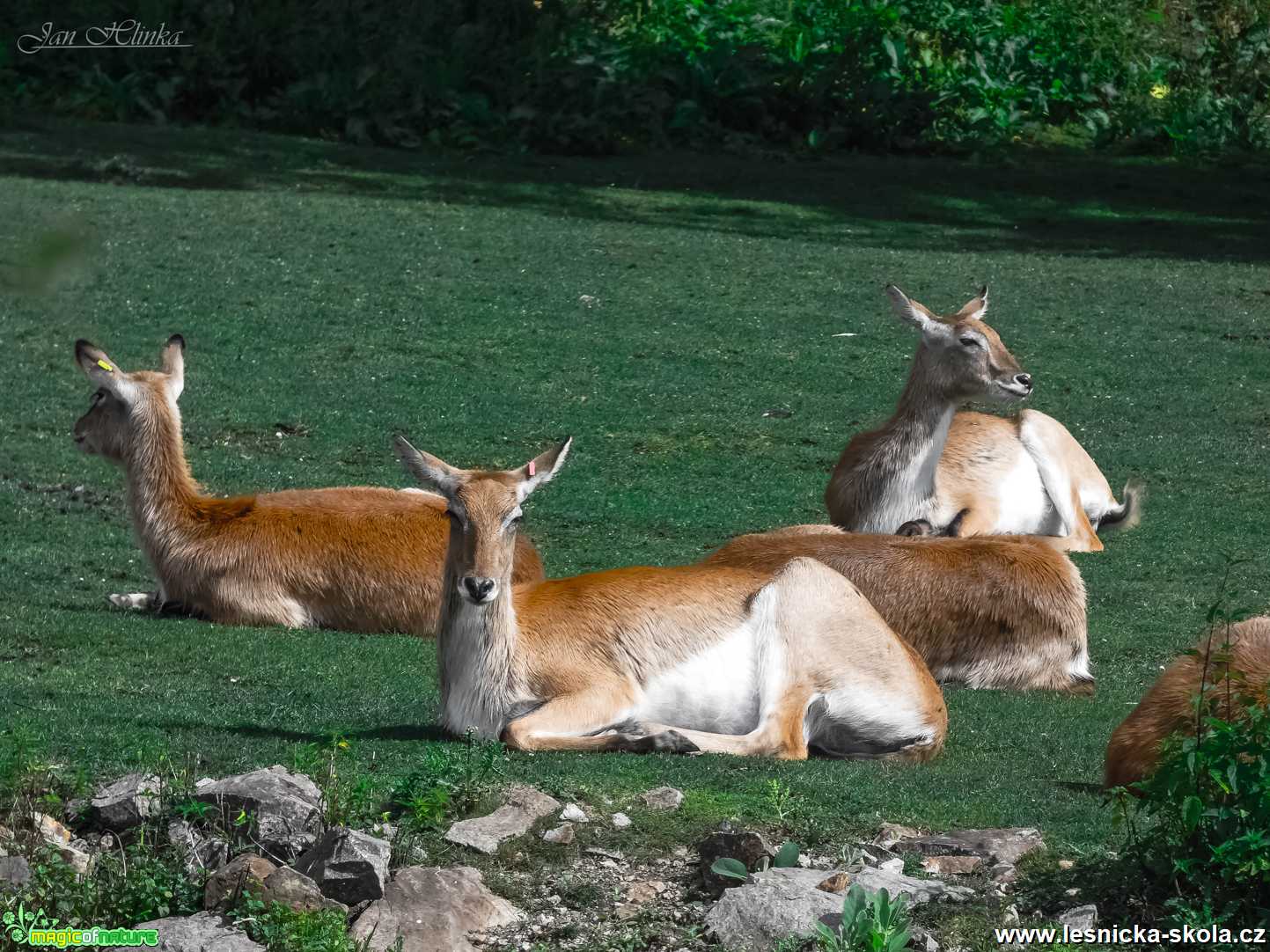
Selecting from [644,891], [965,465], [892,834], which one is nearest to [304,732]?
[644,891]

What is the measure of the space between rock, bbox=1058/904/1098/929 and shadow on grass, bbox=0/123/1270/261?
13.4 metres

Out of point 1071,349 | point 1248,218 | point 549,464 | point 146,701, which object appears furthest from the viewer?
point 1248,218

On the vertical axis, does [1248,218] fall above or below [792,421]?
above

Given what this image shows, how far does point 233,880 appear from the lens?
205 inches

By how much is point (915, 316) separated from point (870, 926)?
683 cm

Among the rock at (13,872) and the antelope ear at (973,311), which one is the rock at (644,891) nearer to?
the rock at (13,872)

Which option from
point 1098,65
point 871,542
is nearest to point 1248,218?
point 1098,65

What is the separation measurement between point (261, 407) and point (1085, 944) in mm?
8914

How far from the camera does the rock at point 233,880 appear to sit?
5.18 metres

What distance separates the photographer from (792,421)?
43.4ft

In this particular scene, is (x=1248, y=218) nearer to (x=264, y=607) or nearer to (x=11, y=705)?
(x=264, y=607)

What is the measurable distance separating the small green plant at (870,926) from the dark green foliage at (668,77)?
17547 millimetres

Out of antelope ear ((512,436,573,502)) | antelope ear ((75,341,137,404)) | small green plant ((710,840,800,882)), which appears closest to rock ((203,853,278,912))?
small green plant ((710,840,800,882))

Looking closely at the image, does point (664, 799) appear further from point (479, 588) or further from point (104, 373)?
point (104, 373)
